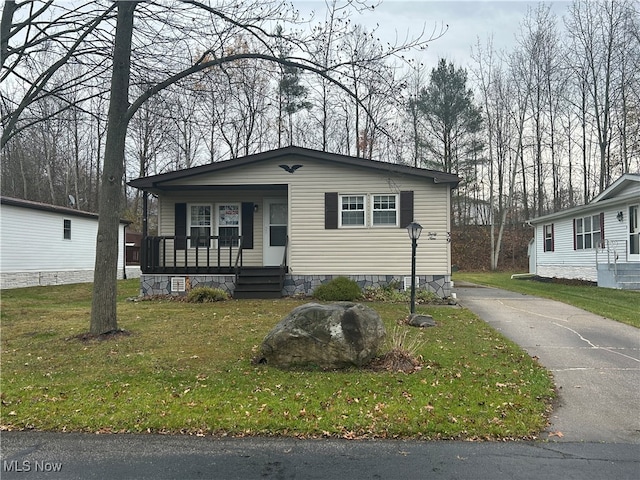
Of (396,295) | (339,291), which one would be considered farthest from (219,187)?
(396,295)

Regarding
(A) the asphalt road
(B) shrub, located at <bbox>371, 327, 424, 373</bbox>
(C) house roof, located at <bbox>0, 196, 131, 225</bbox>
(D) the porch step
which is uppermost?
(C) house roof, located at <bbox>0, 196, 131, 225</bbox>

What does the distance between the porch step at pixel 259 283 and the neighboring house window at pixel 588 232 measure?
14.0 metres

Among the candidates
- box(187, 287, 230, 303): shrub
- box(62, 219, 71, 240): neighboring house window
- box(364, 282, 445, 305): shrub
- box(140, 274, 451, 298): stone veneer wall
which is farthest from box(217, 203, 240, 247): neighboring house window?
box(62, 219, 71, 240): neighboring house window

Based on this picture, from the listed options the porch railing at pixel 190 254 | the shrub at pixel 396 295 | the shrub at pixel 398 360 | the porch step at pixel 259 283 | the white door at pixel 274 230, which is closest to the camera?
the shrub at pixel 398 360

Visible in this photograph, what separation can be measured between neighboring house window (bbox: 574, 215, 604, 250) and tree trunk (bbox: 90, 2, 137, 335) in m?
18.2

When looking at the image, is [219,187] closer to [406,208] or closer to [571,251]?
[406,208]

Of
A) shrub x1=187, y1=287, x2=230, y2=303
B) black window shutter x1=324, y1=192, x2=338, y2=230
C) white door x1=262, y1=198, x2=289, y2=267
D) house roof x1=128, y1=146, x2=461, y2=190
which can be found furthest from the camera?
white door x1=262, y1=198, x2=289, y2=267

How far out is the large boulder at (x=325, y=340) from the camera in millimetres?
5355

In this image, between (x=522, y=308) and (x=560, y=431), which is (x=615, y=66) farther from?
(x=560, y=431)

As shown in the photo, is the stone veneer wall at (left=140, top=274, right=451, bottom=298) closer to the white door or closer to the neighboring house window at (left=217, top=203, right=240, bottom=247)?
the white door

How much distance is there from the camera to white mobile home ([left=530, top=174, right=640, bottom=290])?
50.8 ft

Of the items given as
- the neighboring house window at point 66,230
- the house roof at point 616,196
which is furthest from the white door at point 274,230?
the house roof at point 616,196

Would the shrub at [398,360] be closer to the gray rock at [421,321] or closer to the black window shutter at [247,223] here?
the gray rock at [421,321]

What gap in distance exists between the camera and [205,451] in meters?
3.39
